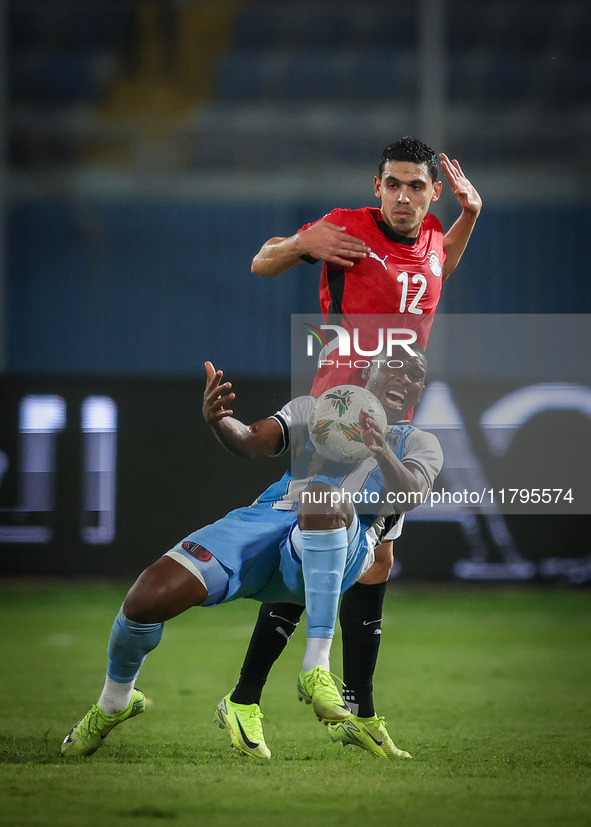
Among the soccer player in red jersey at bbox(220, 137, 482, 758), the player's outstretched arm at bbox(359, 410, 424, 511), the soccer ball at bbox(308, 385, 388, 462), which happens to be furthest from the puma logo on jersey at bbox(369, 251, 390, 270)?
the player's outstretched arm at bbox(359, 410, 424, 511)

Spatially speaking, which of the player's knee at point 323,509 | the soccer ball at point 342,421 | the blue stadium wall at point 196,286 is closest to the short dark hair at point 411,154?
the soccer ball at point 342,421

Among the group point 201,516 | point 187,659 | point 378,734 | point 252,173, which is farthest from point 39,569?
point 252,173

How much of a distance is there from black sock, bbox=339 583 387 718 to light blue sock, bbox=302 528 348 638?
474 mm

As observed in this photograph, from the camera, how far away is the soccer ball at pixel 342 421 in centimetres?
310

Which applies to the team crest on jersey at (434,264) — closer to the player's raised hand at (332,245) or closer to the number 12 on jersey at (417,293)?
the number 12 on jersey at (417,293)

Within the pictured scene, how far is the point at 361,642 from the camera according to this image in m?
3.49

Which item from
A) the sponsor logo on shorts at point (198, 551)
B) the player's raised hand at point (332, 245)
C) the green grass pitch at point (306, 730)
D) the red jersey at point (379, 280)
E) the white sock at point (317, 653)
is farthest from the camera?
the red jersey at point (379, 280)

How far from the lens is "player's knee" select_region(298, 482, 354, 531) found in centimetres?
303

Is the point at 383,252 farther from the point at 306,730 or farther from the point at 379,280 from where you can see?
the point at 306,730

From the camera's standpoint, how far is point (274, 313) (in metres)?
10.2

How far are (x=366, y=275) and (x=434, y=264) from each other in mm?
269

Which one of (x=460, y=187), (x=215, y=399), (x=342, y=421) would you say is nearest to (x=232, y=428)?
(x=215, y=399)

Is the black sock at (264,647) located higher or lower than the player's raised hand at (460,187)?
lower

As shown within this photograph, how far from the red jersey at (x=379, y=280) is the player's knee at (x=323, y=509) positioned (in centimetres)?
38
